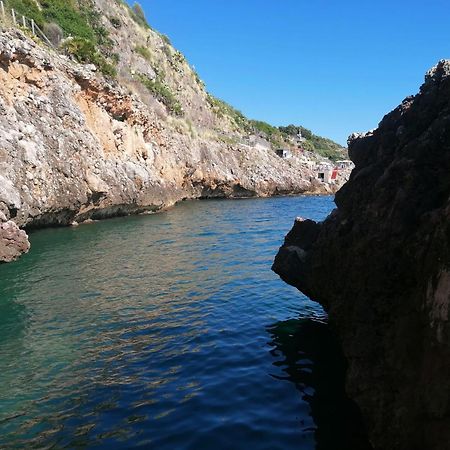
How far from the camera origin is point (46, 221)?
30.3 meters

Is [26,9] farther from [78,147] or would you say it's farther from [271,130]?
[271,130]

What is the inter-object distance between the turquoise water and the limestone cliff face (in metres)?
1.21

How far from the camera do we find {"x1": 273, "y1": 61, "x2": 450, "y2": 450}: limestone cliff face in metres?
5.35

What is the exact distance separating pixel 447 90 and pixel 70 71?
3360 centimetres

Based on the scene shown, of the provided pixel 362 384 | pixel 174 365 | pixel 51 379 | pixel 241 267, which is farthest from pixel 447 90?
pixel 241 267

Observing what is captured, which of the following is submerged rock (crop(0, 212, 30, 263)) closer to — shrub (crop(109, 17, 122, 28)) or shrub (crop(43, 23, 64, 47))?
shrub (crop(43, 23, 64, 47))

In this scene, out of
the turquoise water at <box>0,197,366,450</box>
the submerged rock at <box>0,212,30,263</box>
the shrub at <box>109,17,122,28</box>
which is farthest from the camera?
the shrub at <box>109,17,122,28</box>

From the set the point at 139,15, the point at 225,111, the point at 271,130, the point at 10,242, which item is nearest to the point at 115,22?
the point at 139,15

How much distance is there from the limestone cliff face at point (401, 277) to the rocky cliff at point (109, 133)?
1873 centimetres

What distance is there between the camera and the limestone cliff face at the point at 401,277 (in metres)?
5.35

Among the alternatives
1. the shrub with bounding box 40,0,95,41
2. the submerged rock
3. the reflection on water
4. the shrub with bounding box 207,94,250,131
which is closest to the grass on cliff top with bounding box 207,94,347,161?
the shrub with bounding box 207,94,250,131

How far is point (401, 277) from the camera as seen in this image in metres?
6.53

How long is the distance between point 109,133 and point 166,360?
106 feet

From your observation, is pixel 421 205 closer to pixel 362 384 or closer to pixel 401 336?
pixel 401 336
